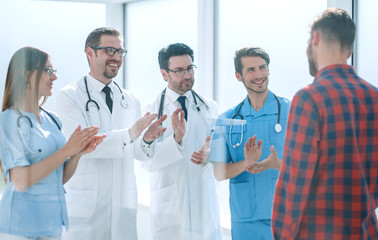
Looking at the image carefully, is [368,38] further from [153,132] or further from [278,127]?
[153,132]

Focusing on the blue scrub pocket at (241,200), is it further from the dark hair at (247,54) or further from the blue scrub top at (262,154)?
the dark hair at (247,54)

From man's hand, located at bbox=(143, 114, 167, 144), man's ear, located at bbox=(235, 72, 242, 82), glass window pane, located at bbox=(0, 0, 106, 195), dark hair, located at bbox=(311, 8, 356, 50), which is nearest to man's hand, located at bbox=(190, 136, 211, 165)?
man's hand, located at bbox=(143, 114, 167, 144)

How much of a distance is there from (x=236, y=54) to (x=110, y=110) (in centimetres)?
66

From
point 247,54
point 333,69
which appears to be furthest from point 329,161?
point 247,54

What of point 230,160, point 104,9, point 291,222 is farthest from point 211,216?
point 104,9

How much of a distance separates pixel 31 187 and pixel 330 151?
44.7 inches

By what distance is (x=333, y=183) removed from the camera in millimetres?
1353

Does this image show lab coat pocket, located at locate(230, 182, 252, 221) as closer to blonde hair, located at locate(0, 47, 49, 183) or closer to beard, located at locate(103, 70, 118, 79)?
beard, located at locate(103, 70, 118, 79)

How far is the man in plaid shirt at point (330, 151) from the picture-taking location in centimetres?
131

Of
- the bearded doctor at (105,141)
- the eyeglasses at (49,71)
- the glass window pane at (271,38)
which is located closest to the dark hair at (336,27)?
the glass window pane at (271,38)

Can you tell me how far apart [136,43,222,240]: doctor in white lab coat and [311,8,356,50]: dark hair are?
2.84 ft

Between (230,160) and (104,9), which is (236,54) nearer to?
(230,160)

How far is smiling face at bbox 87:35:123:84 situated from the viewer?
2.01 m

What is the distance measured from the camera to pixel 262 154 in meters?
1.95
